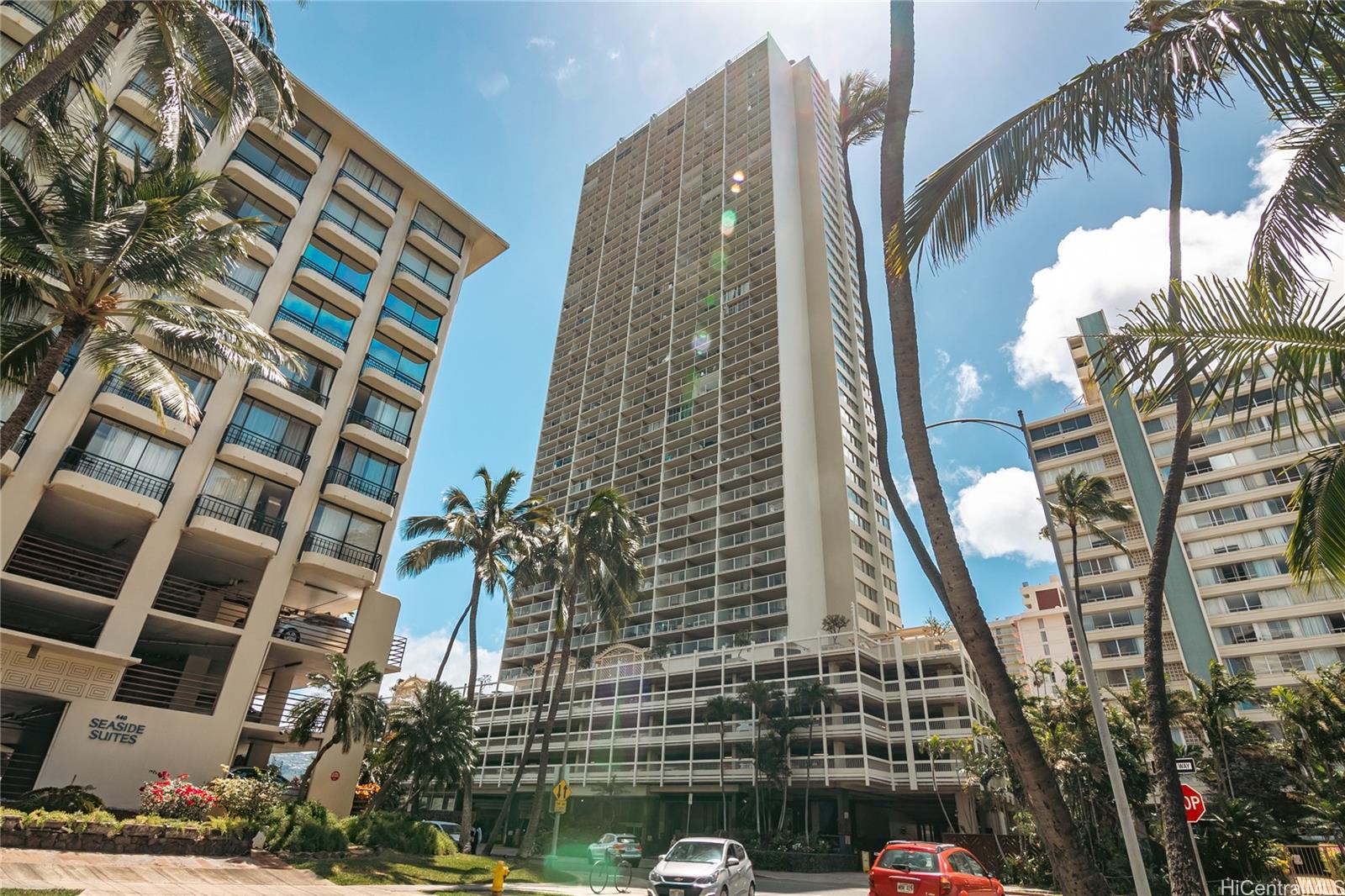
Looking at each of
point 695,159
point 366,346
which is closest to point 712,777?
point 366,346

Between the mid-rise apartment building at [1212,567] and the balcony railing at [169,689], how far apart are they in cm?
5422

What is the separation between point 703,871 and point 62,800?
16490mm

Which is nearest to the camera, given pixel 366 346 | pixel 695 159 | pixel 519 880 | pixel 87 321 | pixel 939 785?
pixel 87 321

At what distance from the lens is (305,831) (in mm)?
18781

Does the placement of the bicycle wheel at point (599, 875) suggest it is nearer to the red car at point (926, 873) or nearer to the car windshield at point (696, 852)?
the car windshield at point (696, 852)

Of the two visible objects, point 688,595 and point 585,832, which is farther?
point 688,595

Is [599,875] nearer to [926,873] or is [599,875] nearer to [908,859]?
[908,859]

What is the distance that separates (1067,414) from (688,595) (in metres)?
41.5

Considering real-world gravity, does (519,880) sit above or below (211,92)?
below

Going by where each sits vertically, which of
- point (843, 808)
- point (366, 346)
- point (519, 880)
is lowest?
point (519, 880)

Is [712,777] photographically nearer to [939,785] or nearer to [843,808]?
[843,808]

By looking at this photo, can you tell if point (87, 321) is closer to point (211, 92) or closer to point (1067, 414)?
point (211, 92)

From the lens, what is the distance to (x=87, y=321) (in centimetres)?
1412

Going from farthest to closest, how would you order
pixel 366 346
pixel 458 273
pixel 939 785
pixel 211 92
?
pixel 939 785 → pixel 458 273 → pixel 366 346 → pixel 211 92
